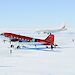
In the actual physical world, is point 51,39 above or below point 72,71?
above

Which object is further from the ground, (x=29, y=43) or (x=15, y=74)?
(x=29, y=43)

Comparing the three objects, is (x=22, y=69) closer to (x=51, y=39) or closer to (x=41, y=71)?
(x=41, y=71)

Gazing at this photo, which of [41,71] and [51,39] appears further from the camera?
[51,39]

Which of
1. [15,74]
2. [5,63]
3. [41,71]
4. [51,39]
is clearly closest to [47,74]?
[41,71]

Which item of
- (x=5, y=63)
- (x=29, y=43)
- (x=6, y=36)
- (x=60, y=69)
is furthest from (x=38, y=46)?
(x=60, y=69)

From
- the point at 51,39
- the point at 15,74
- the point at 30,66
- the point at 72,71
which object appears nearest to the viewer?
the point at 15,74

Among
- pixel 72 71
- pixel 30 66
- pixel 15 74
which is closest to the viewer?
pixel 15 74

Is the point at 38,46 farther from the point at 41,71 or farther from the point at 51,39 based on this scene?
the point at 41,71

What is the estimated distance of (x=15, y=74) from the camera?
58.0 feet

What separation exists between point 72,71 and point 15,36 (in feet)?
77.3

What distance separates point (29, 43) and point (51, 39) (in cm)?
378

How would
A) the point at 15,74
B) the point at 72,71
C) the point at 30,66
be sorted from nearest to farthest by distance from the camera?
the point at 15,74
the point at 72,71
the point at 30,66

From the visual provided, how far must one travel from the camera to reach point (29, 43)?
41000 mm

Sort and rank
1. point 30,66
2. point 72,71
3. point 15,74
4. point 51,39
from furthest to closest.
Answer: point 51,39
point 30,66
point 72,71
point 15,74
